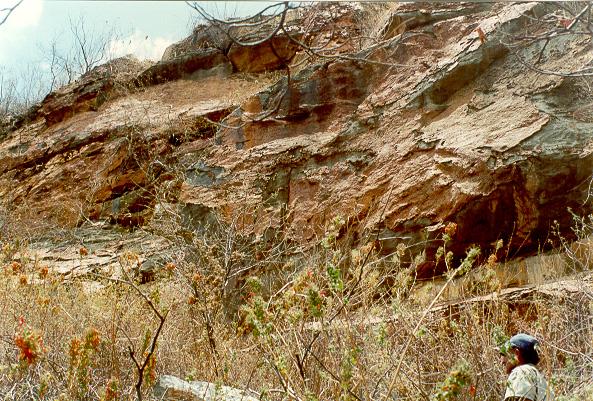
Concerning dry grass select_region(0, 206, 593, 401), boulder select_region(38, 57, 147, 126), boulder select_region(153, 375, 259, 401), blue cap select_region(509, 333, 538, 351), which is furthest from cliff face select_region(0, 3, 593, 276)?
boulder select_region(38, 57, 147, 126)

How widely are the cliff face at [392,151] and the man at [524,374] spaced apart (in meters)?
1.04

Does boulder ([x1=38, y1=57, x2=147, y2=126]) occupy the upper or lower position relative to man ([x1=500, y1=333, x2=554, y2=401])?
upper

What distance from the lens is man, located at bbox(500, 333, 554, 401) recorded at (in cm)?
251

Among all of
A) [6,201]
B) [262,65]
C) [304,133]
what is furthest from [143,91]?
[304,133]

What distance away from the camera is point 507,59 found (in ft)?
A: 20.5

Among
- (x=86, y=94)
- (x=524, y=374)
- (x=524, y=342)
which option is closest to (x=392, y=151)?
(x=524, y=342)

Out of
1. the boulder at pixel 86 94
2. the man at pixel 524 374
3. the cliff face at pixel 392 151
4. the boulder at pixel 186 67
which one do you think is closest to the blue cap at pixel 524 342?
the man at pixel 524 374

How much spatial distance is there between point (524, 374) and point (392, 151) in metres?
3.97

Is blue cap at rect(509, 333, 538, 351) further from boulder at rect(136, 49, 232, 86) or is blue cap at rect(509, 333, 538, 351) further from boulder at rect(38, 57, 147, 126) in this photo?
boulder at rect(38, 57, 147, 126)

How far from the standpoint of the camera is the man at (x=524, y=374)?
8.23 feet

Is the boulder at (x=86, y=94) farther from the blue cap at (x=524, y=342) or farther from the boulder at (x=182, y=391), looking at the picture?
the blue cap at (x=524, y=342)

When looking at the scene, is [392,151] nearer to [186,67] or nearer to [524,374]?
[524,374]

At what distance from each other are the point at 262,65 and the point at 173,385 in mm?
9746

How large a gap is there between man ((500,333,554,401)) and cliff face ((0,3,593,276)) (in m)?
1.04
